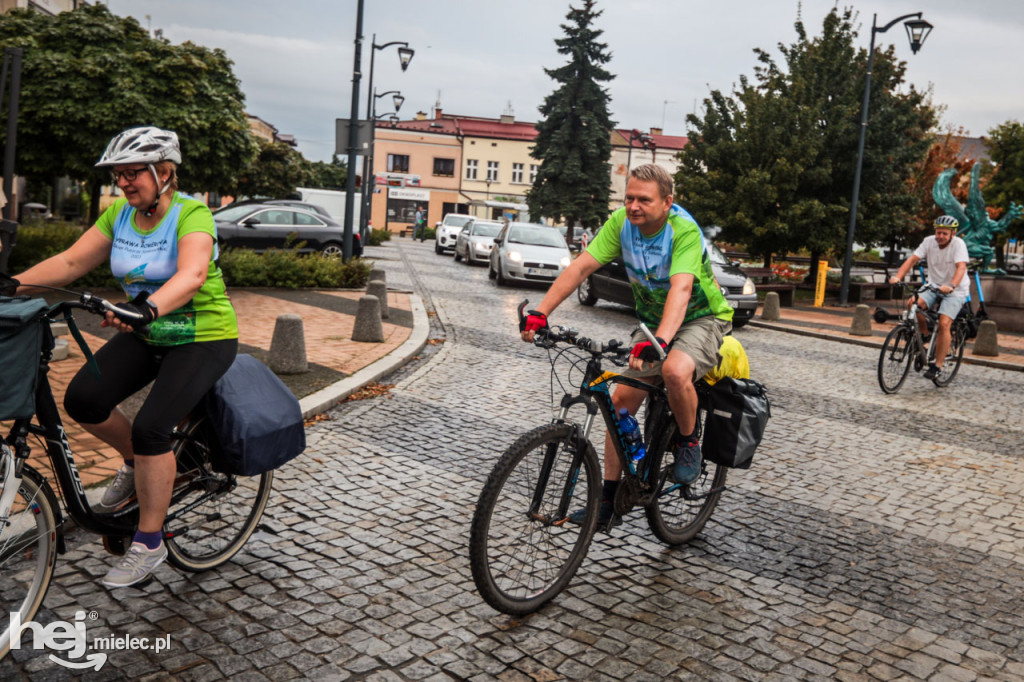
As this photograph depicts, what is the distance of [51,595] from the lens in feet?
11.3

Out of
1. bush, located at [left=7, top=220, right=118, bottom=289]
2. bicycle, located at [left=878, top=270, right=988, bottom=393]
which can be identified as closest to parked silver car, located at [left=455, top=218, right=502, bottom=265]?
bush, located at [left=7, top=220, right=118, bottom=289]

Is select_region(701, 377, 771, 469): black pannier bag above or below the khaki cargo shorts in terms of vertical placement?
below

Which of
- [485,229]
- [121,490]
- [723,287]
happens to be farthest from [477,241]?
[121,490]

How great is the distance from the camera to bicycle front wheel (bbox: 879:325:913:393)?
9.52 meters

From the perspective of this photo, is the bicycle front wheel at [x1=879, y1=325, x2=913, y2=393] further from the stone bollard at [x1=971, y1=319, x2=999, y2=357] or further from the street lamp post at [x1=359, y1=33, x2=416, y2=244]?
the street lamp post at [x1=359, y1=33, x2=416, y2=244]

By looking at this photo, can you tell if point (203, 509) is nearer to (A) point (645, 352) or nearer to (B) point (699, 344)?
(A) point (645, 352)

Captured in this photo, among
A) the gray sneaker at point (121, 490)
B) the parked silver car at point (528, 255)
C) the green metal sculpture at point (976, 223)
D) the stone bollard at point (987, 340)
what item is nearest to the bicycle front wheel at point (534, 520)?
the gray sneaker at point (121, 490)

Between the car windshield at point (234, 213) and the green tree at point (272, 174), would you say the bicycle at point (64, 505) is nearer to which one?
the car windshield at point (234, 213)

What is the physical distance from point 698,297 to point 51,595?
3047mm

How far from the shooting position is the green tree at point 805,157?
21.8 metres

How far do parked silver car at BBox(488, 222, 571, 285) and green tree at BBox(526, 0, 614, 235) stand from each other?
77.5 ft

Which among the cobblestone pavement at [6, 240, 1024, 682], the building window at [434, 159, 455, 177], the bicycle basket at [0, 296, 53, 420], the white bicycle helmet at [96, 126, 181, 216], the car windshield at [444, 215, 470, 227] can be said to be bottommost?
the cobblestone pavement at [6, 240, 1024, 682]

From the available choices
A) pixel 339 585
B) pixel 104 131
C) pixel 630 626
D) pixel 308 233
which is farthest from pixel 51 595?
pixel 308 233

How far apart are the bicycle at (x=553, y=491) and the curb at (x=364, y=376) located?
171 centimetres
